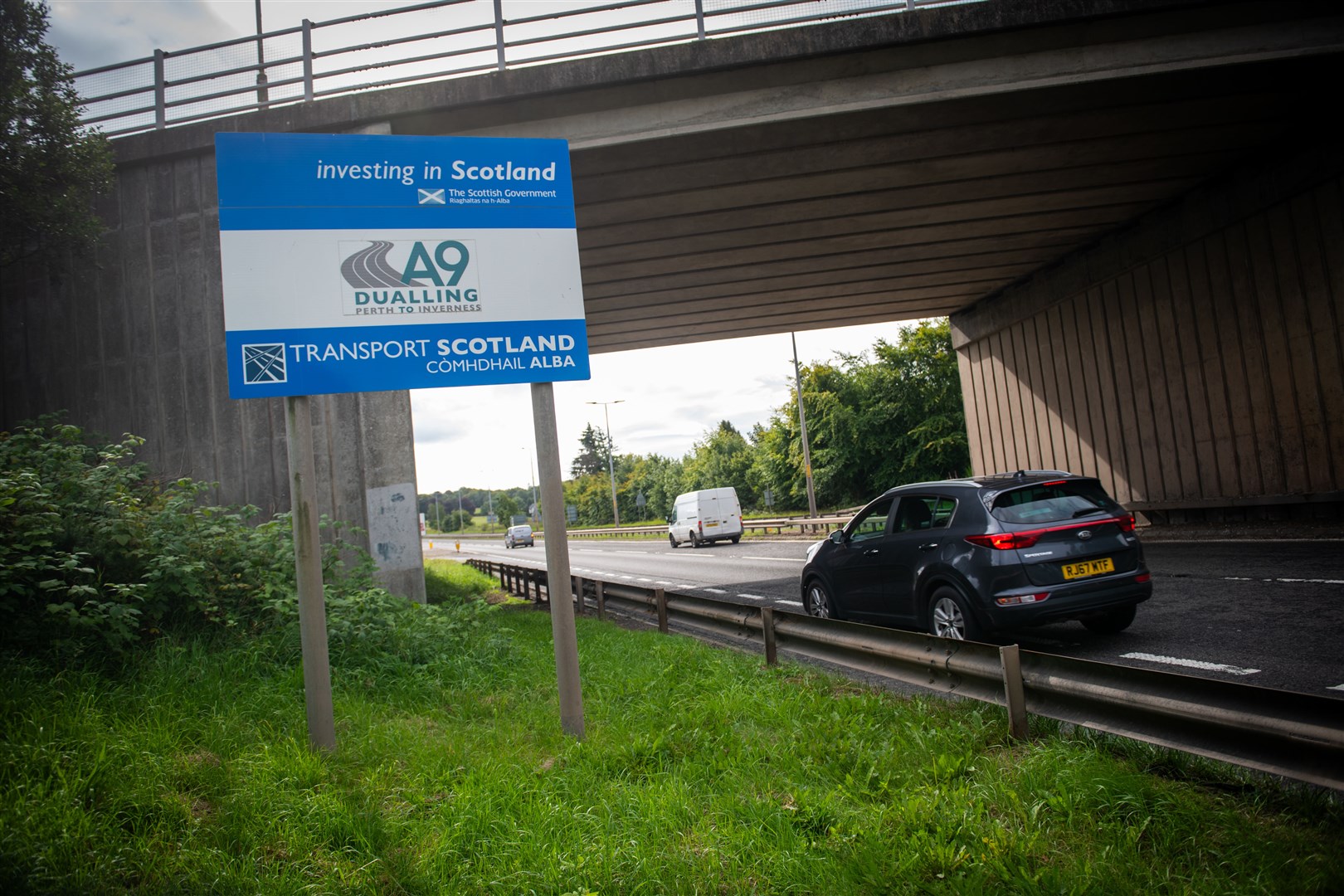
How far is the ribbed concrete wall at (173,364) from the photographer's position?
10.6 meters

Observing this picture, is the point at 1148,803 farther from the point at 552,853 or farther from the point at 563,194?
the point at 563,194

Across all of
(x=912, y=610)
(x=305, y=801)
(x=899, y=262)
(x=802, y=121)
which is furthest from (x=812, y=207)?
(x=305, y=801)

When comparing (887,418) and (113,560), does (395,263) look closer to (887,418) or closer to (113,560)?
(113,560)

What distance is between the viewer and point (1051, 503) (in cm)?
659

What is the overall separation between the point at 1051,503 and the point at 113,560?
7180 millimetres

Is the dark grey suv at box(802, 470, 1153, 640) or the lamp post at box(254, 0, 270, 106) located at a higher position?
the lamp post at box(254, 0, 270, 106)

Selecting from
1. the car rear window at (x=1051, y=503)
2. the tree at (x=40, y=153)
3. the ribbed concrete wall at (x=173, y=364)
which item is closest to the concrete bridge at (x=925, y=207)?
the ribbed concrete wall at (x=173, y=364)

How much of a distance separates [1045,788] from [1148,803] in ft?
1.30

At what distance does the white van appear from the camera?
103 feet

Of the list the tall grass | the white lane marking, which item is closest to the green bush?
the tall grass

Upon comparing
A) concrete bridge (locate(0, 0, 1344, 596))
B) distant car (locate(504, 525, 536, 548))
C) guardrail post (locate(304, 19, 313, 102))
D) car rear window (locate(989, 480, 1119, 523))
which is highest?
guardrail post (locate(304, 19, 313, 102))

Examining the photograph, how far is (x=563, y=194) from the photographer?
562 centimetres

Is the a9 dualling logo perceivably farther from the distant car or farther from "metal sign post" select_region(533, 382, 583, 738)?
the distant car

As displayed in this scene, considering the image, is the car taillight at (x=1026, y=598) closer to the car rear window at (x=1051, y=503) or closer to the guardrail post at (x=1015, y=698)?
the car rear window at (x=1051, y=503)
